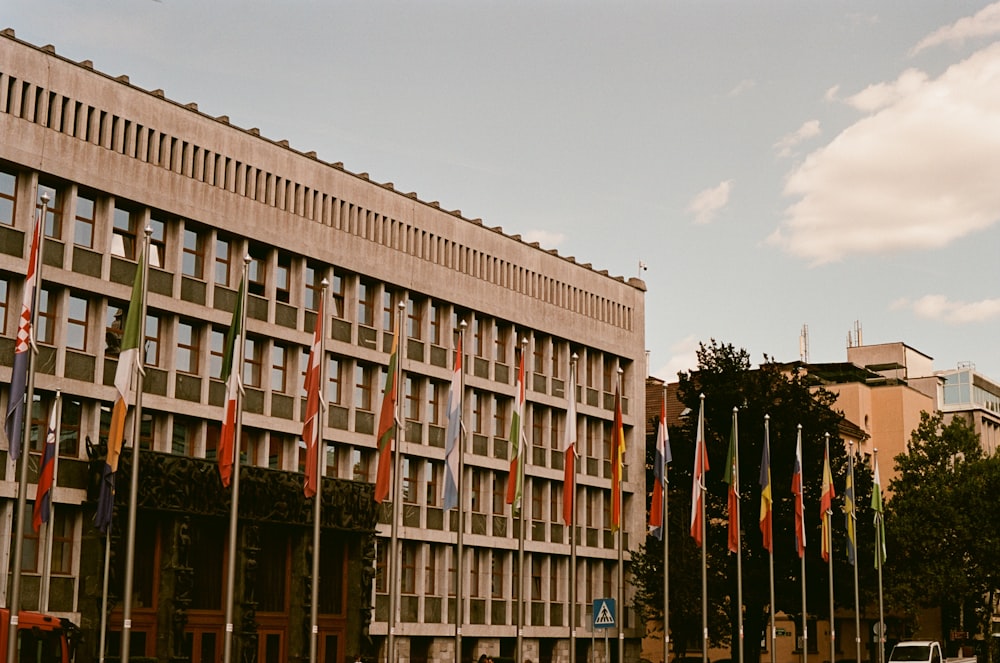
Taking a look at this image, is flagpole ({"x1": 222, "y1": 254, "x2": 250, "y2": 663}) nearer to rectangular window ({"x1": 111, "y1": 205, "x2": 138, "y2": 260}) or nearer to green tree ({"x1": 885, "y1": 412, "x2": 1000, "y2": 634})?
rectangular window ({"x1": 111, "y1": 205, "x2": 138, "y2": 260})

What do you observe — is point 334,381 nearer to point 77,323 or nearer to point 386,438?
point 77,323

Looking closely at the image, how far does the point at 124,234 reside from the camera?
4719 centimetres

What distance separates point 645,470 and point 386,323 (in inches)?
781

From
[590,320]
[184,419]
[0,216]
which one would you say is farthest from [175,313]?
[590,320]

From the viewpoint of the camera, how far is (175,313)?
47906mm

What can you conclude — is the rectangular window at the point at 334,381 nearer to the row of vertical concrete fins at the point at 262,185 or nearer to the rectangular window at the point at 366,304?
the rectangular window at the point at 366,304

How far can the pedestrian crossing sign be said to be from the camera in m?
41.2

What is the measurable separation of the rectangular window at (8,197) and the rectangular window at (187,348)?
22.6 feet

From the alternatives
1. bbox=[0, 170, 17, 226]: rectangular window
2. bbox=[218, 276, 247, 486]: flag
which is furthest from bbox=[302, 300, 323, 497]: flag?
bbox=[0, 170, 17, 226]: rectangular window

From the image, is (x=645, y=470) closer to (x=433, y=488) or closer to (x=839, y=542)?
(x=839, y=542)

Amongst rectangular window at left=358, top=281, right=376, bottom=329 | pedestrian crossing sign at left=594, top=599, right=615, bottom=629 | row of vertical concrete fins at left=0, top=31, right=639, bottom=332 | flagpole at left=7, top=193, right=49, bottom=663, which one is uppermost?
row of vertical concrete fins at left=0, top=31, right=639, bottom=332

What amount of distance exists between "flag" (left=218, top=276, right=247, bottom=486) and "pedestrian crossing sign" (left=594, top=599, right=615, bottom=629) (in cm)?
1258

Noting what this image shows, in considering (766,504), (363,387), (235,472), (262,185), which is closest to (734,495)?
(766,504)

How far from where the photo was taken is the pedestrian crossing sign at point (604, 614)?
41.2 meters
